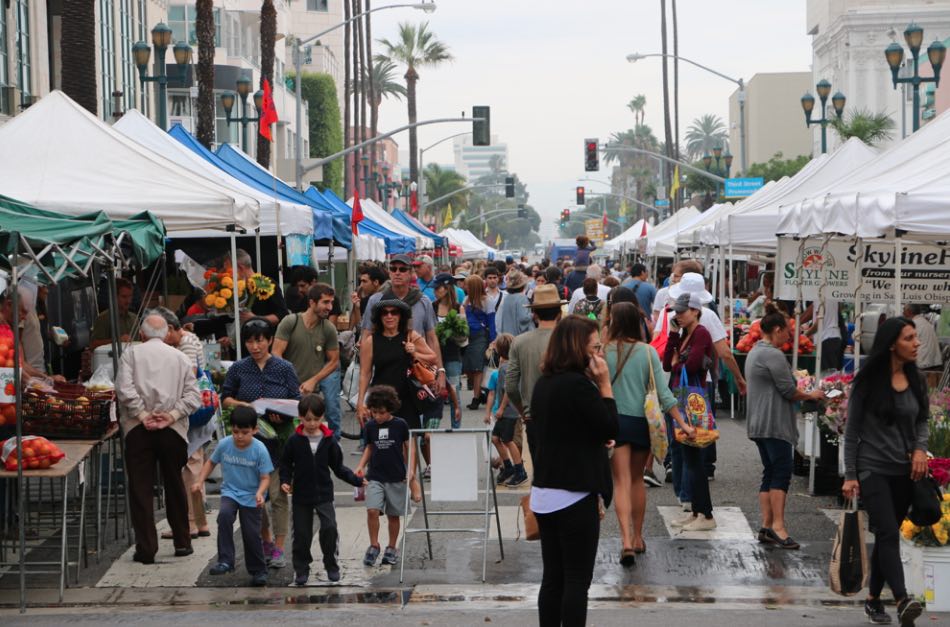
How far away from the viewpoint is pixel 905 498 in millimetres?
7703

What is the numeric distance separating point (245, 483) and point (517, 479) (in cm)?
405

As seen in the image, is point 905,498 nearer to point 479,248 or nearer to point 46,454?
point 46,454

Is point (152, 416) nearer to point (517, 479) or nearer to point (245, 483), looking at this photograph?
point (245, 483)

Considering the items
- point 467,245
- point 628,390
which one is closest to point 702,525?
point 628,390

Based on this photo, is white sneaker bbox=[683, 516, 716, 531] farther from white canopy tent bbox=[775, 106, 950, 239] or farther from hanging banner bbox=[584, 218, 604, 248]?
hanging banner bbox=[584, 218, 604, 248]

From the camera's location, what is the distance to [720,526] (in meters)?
10.7

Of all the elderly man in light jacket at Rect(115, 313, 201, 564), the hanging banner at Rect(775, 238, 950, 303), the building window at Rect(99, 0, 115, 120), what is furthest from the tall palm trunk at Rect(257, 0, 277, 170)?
the elderly man in light jacket at Rect(115, 313, 201, 564)

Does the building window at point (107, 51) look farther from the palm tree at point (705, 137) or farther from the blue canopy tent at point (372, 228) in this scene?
the palm tree at point (705, 137)

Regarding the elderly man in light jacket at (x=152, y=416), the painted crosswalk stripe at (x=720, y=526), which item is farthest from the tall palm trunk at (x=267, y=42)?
the elderly man in light jacket at (x=152, y=416)

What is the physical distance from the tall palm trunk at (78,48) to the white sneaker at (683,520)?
11012 millimetres

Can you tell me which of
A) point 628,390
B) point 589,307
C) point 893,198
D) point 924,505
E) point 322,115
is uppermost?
point 322,115

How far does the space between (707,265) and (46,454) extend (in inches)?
714

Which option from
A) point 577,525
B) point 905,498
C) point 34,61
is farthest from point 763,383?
point 34,61

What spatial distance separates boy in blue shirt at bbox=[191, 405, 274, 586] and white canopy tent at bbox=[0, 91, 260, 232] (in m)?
3.62
